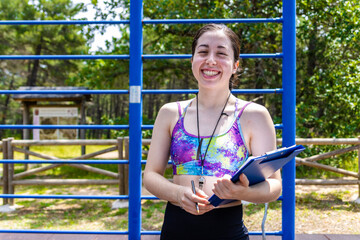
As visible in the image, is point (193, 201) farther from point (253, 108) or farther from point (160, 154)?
point (253, 108)

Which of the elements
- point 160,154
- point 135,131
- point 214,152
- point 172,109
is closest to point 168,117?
point 172,109

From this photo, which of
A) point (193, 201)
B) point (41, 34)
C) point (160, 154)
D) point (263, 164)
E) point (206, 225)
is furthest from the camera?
point (41, 34)

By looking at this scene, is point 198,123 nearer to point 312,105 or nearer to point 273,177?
point 273,177

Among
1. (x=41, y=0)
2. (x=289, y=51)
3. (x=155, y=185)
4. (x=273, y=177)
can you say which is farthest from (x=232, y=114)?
(x=41, y=0)

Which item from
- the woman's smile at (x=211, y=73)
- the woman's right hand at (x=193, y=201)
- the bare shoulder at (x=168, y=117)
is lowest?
the woman's right hand at (x=193, y=201)

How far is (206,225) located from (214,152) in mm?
255

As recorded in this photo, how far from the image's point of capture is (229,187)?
3.59ft

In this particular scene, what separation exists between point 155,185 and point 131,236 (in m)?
0.96

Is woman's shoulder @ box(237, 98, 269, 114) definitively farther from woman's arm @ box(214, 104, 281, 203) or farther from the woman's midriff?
the woman's midriff

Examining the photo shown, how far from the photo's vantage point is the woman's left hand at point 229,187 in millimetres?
1086

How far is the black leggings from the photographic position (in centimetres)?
129

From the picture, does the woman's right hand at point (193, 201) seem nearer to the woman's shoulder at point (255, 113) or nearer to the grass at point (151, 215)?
the woman's shoulder at point (255, 113)

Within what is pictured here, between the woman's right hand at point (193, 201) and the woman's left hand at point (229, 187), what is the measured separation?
68mm

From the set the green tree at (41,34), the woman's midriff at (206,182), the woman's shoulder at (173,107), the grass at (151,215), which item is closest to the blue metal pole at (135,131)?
the woman's shoulder at (173,107)
